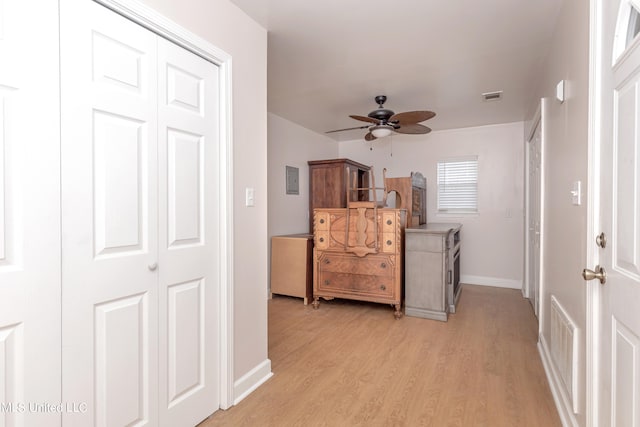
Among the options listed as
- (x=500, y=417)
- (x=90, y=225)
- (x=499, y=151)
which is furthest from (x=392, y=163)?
(x=90, y=225)

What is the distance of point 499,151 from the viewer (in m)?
4.96

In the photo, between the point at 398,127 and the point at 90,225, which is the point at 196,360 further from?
the point at 398,127

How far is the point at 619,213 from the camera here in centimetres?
116

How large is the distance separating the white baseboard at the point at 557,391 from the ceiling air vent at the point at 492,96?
2.49 m

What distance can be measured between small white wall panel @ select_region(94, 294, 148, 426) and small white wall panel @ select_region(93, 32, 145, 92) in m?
0.96

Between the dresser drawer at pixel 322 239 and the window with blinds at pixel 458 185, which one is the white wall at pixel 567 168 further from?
the window with blinds at pixel 458 185

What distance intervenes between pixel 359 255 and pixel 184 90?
255cm

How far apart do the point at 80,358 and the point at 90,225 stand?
0.53m

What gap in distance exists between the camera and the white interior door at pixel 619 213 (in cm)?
104

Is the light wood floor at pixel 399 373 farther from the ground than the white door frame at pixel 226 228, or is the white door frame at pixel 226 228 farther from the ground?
the white door frame at pixel 226 228

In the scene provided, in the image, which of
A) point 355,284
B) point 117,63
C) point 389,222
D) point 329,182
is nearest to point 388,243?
point 389,222

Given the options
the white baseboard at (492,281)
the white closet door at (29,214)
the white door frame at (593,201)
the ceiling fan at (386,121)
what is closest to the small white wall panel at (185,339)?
the white closet door at (29,214)

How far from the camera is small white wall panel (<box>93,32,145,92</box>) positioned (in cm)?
137

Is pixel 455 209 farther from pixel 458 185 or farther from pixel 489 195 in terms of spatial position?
pixel 489 195
